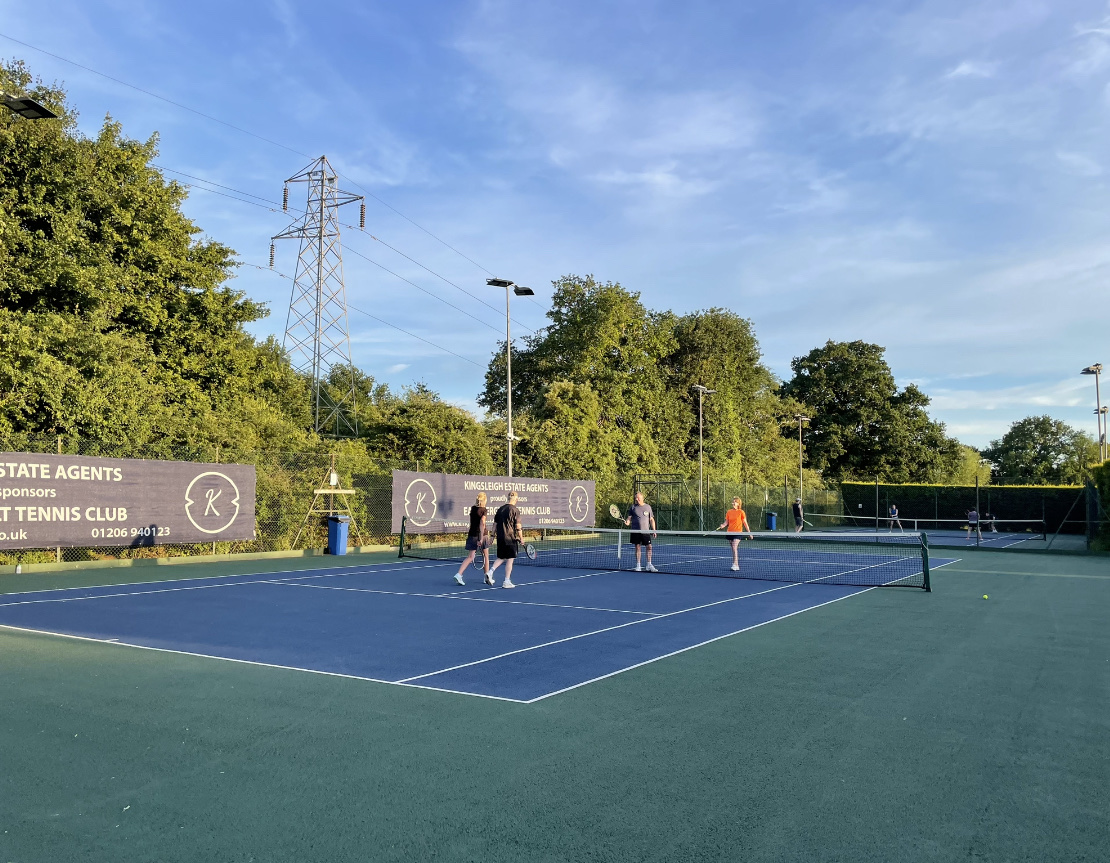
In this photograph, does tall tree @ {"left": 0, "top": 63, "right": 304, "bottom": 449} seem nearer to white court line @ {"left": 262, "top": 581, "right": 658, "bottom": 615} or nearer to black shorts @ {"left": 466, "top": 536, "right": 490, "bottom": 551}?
white court line @ {"left": 262, "top": 581, "right": 658, "bottom": 615}

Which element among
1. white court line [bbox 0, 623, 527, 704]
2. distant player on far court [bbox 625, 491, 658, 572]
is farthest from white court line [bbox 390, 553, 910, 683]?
distant player on far court [bbox 625, 491, 658, 572]

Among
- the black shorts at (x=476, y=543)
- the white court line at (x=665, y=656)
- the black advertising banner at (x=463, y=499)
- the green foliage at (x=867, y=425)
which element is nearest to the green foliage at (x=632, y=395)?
the black advertising banner at (x=463, y=499)

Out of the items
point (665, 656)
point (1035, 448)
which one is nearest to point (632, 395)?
point (665, 656)

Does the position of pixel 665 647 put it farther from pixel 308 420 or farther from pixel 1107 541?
pixel 308 420

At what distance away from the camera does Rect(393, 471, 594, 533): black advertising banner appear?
2462 centimetres

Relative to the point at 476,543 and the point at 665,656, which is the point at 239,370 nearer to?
the point at 476,543

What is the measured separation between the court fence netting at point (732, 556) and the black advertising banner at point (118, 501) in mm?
4553

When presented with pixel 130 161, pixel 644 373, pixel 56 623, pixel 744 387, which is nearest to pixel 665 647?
pixel 56 623

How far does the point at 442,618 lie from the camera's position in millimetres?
11242

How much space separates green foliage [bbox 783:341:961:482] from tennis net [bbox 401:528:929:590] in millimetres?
37645

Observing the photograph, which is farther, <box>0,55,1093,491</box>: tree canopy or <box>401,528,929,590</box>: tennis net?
<box>0,55,1093,491</box>: tree canopy

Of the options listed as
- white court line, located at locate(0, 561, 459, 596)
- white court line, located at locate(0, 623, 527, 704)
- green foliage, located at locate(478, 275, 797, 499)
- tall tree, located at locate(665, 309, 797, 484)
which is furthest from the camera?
tall tree, located at locate(665, 309, 797, 484)

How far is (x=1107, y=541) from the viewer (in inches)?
1113

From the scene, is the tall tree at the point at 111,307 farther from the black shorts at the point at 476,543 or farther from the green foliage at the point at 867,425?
the green foliage at the point at 867,425
